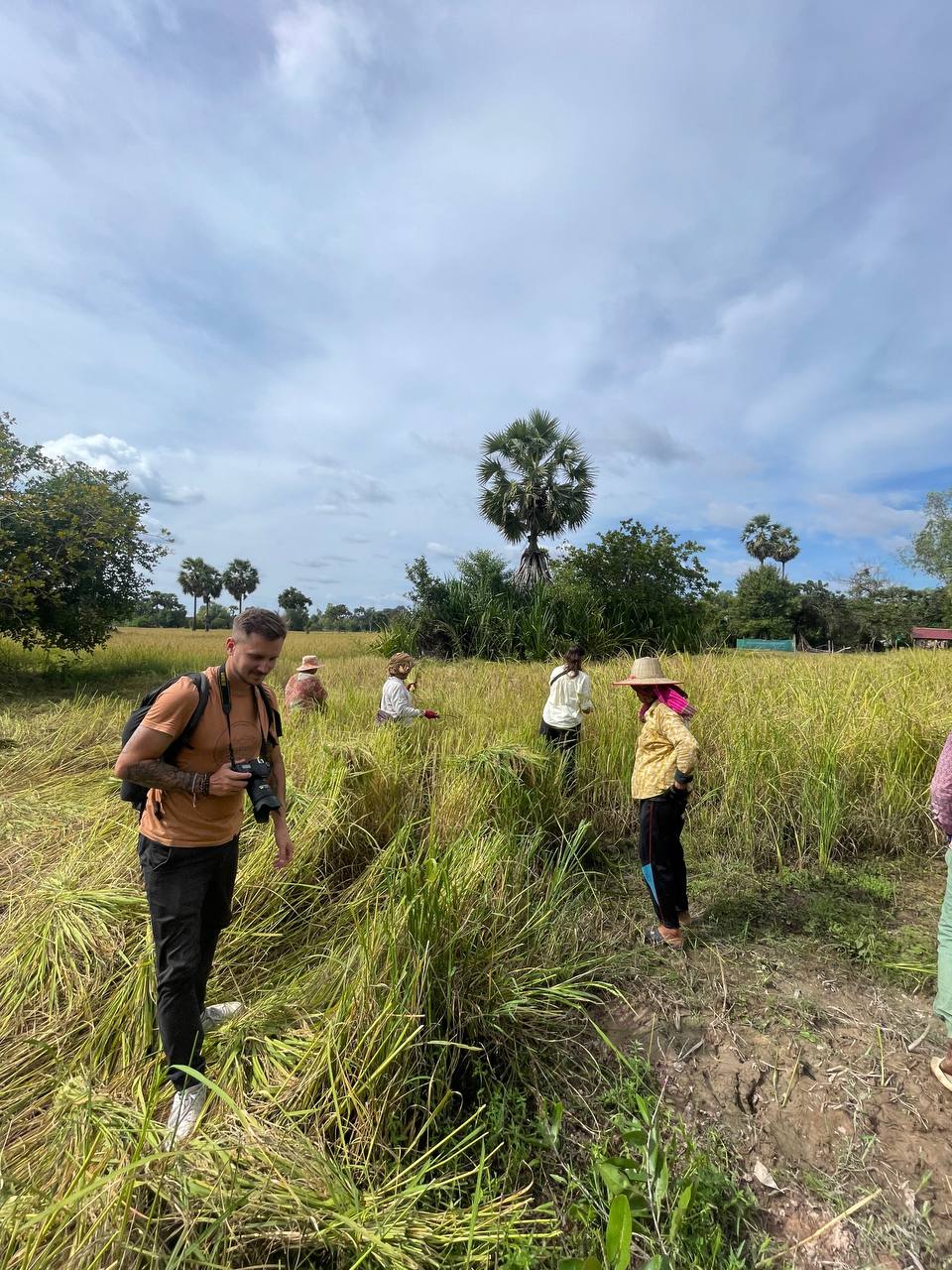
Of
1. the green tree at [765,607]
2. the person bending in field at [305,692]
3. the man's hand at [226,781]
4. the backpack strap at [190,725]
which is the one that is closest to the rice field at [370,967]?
the person bending in field at [305,692]

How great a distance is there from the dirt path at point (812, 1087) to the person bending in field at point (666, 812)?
0.73ft

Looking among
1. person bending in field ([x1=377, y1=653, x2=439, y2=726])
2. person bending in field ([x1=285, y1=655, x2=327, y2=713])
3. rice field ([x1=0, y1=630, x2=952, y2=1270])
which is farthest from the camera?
person bending in field ([x1=285, y1=655, x2=327, y2=713])

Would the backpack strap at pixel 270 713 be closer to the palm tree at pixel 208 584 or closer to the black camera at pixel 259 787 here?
the black camera at pixel 259 787

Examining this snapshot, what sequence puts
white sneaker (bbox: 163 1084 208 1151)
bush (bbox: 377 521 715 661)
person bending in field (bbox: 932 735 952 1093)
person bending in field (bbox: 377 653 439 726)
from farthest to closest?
bush (bbox: 377 521 715 661) < person bending in field (bbox: 377 653 439 726) < person bending in field (bbox: 932 735 952 1093) < white sneaker (bbox: 163 1084 208 1151)

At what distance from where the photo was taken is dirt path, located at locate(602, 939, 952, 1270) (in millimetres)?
1529

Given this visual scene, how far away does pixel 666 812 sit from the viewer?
2.88m

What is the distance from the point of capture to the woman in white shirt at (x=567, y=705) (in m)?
4.89

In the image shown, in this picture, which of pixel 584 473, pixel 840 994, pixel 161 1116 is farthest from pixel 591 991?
pixel 584 473

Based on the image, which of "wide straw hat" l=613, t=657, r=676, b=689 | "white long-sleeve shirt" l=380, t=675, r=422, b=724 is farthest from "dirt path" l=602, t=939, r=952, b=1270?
"white long-sleeve shirt" l=380, t=675, r=422, b=724

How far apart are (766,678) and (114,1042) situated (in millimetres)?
6122

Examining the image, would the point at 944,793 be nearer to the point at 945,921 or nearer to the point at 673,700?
the point at 945,921

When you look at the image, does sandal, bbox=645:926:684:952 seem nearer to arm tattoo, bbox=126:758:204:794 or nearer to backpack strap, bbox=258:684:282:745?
backpack strap, bbox=258:684:282:745

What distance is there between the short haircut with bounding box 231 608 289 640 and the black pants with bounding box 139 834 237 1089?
2.55ft

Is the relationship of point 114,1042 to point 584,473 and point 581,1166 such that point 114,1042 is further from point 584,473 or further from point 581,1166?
point 584,473
